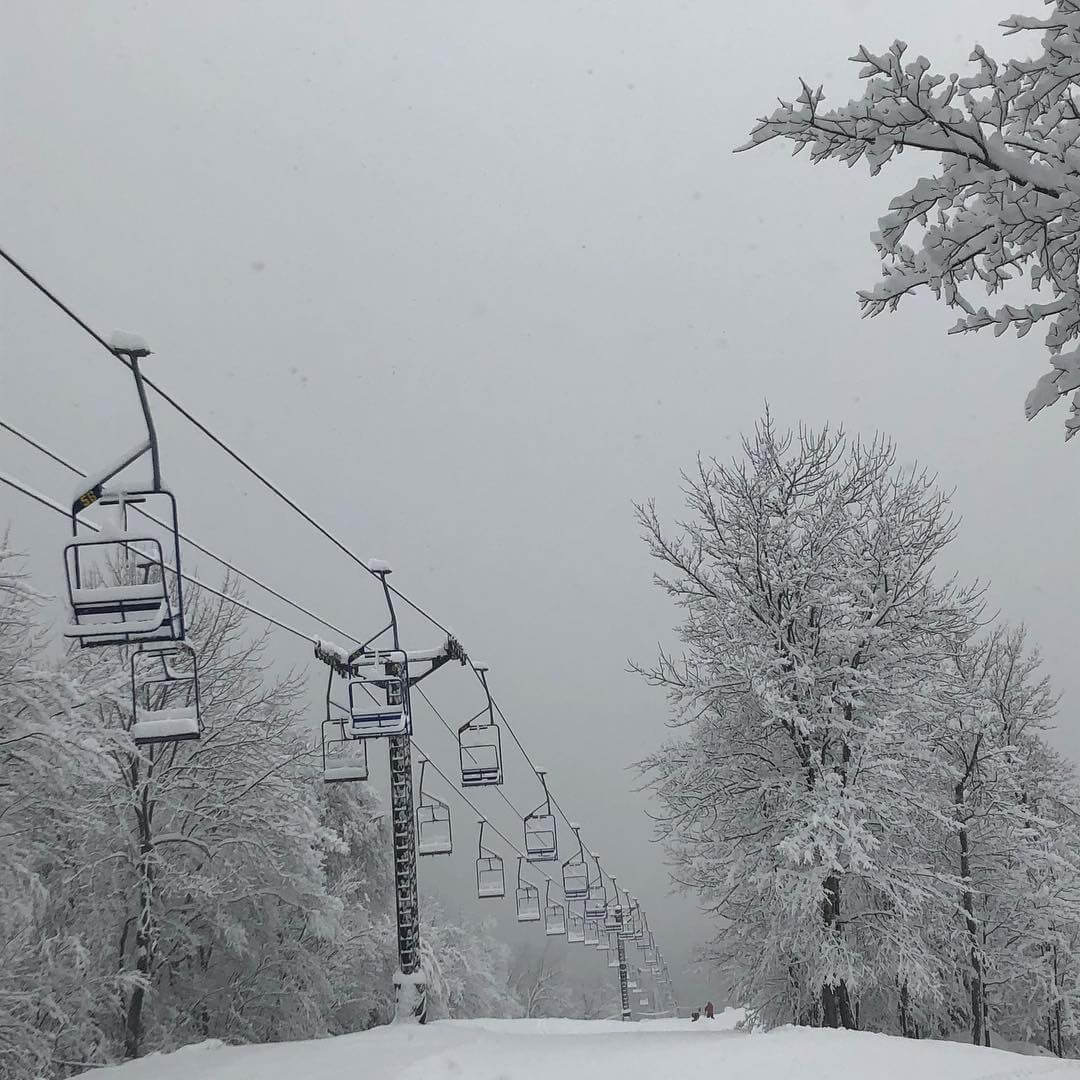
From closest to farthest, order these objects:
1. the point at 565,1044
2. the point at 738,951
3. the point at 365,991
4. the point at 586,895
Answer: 1. the point at 565,1044
2. the point at 738,951
3. the point at 586,895
4. the point at 365,991

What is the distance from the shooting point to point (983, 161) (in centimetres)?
477

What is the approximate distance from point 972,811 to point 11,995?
64.4 feet

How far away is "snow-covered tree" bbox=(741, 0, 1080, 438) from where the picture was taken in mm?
4715

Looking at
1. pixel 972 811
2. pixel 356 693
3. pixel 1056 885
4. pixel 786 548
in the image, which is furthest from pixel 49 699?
pixel 1056 885

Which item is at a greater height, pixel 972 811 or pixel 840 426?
pixel 840 426

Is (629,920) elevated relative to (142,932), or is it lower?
lower

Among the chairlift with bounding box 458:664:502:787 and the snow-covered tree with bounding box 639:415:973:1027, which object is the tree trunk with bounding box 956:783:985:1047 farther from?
the chairlift with bounding box 458:664:502:787

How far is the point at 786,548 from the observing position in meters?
19.8

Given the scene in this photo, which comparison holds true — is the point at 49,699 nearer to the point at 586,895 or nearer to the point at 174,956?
the point at 174,956

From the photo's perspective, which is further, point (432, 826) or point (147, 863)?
point (147, 863)

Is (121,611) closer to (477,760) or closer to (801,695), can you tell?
(477,760)

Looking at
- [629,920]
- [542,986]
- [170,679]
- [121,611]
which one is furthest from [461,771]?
[542,986]

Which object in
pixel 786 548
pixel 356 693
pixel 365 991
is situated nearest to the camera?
pixel 356 693

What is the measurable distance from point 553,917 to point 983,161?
29.7m
